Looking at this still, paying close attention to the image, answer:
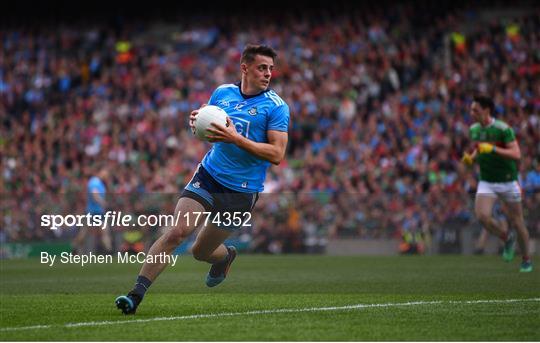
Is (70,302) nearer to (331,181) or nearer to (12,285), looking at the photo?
(12,285)

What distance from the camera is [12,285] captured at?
Result: 1424cm

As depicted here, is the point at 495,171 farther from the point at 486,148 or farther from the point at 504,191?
the point at 486,148

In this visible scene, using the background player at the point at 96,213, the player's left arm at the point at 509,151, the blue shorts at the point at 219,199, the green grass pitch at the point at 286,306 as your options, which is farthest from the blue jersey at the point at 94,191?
the blue shorts at the point at 219,199

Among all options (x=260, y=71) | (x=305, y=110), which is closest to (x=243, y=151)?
(x=260, y=71)

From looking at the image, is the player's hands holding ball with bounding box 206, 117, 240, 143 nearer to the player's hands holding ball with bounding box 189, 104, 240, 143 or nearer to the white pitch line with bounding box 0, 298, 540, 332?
the player's hands holding ball with bounding box 189, 104, 240, 143

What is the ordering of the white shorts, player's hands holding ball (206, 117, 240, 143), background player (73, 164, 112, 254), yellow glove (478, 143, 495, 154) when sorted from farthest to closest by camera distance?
background player (73, 164, 112, 254)
the white shorts
yellow glove (478, 143, 495, 154)
player's hands holding ball (206, 117, 240, 143)

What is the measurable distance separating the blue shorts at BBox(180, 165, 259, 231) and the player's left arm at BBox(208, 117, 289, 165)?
0.70 metres

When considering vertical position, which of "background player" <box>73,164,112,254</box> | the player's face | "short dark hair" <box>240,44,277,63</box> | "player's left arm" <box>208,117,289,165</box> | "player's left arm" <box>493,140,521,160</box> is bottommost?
"background player" <box>73,164,112,254</box>

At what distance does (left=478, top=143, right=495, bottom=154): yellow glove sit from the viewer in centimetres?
1548

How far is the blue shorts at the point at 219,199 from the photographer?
9859 millimetres

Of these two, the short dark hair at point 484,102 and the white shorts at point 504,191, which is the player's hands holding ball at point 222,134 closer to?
the short dark hair at point 484,102

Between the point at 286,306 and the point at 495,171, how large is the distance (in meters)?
7.21

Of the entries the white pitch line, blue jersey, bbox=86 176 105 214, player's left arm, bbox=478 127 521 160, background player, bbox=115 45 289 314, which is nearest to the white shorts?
player's left arm, bbox=478 127 521 160

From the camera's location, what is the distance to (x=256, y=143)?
375 inches
